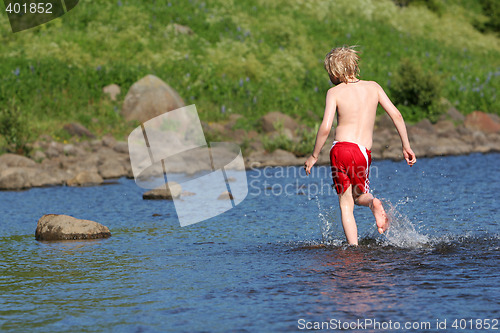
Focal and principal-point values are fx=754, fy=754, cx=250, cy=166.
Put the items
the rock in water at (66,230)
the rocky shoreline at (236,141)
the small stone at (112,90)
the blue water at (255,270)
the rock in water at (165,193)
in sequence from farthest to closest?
the small stone at (112,90) → the rocky shoreline at (236,141) → the rock in water at (165,193) → the rock in water at (66,230) → the blue water at (255,270)

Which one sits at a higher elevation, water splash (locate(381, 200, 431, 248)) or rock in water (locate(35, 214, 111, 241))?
rock in water (locate(35, 214, 111, 241))

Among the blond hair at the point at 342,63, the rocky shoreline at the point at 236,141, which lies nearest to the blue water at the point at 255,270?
the blond hair at the point at 342,63

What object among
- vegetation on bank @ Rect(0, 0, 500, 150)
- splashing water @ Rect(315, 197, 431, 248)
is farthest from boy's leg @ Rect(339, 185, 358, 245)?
vegetation on bank @ Rect(0, 0, 500, 150)

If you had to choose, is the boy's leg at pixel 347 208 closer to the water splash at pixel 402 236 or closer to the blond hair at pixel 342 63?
the water splash at pixel 402 236

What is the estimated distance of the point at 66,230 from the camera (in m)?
9.59

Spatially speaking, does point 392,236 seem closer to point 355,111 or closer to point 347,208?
point 347,208

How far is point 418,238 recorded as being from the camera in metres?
8.59

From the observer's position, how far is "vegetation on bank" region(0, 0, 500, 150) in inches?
957

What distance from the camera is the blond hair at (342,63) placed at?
774 centimetres

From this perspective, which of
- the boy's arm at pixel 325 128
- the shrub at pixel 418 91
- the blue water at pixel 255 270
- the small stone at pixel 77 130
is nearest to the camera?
the blue water at pixel 255 270

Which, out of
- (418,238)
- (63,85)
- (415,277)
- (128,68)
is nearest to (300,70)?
(128,68)

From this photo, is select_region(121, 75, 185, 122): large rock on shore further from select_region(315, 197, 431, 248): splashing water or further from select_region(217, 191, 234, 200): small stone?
select_region(315, 197, 431, 248): splashing water

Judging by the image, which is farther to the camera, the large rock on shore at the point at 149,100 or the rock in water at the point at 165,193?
the large rock on shore at the point at 149,100

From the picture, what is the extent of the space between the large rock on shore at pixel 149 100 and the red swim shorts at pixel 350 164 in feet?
55.3
